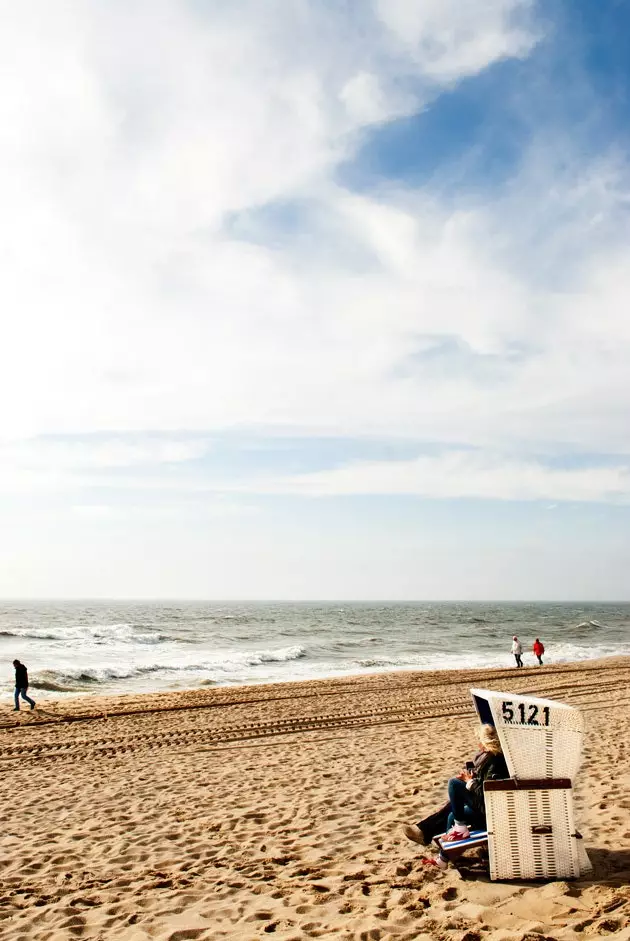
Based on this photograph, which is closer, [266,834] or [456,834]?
[456,834]

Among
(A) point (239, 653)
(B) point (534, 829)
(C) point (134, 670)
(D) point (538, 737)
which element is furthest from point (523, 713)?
(A) point (239, 653)

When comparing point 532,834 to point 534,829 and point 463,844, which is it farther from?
point 463,844

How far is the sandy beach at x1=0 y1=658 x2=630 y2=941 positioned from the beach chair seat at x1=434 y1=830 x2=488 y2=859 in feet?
0.48

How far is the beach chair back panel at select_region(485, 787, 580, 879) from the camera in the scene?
15.7 ft

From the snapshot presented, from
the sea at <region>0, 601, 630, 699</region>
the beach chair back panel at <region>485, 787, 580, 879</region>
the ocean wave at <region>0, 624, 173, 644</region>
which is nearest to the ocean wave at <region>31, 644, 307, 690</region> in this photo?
the sea at <region>0, 601, 630, 699</region>

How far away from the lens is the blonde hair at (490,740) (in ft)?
17.4

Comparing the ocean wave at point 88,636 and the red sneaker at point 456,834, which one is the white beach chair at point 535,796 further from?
the ocean wave at point 88,636

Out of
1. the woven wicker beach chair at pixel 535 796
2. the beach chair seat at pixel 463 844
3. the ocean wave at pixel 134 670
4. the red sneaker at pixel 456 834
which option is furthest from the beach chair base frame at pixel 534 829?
the ocean wave at pixel 134 670

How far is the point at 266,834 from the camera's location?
663 cm

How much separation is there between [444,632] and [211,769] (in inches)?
1963

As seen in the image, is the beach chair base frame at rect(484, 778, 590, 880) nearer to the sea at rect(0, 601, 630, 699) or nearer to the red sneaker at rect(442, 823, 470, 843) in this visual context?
the red sneaker at rect(442, 823, 470, 843)

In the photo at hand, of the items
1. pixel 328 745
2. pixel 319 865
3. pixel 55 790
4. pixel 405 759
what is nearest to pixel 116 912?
pixel 319 865

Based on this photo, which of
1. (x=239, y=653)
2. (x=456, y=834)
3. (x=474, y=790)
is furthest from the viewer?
(x=239, y=653)

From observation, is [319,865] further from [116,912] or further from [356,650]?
[356,650]
